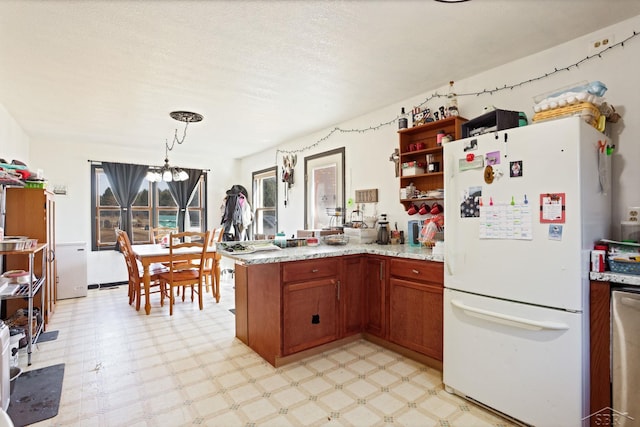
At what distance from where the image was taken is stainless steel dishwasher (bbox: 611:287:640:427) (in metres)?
1.57

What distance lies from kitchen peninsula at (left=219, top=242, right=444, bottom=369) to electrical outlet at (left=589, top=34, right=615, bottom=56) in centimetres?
177

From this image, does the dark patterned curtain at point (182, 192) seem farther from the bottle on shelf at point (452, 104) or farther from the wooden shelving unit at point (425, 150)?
the bottle on shelf at point (452, 104)

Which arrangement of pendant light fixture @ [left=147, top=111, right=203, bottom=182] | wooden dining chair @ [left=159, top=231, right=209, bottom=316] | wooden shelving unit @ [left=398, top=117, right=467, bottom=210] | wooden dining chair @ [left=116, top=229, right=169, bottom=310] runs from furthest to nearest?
wooden dining chair @ [left=116, top=229, right=169, bottom=310] → wooden dining chair @ [left=159, top=231, right=209, bottom=316] → pendant light fixture @ [left=147, top=111, right=203, bottom=182] → wooden shelving unit @ [left=398, top=117, right=467, bottom=210]

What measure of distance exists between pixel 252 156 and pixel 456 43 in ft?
15.3

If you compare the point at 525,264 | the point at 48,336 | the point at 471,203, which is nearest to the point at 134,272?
the point at 48,336

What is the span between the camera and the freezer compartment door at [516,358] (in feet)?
5.43

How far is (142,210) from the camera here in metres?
5.74

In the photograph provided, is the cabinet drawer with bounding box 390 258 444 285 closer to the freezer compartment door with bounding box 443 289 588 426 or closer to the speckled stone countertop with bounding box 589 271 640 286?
the freezer compartment door with bounding box 443 289 588 426

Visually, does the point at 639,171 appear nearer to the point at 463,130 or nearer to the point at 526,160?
the point at 526,160

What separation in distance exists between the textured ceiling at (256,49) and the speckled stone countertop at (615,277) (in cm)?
155

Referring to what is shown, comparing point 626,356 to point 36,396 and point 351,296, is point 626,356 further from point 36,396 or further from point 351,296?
point 36,396

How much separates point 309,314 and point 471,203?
1.55 m

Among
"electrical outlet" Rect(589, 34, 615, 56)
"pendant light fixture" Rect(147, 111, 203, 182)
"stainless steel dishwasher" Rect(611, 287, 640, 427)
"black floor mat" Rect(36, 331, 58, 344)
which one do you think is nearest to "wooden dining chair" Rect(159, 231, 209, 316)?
"pendant light fixture" Rect(147, 111, 203, 182)

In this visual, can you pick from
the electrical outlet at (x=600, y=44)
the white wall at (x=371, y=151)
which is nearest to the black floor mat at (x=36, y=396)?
the white wall at (x=371, y=151)
